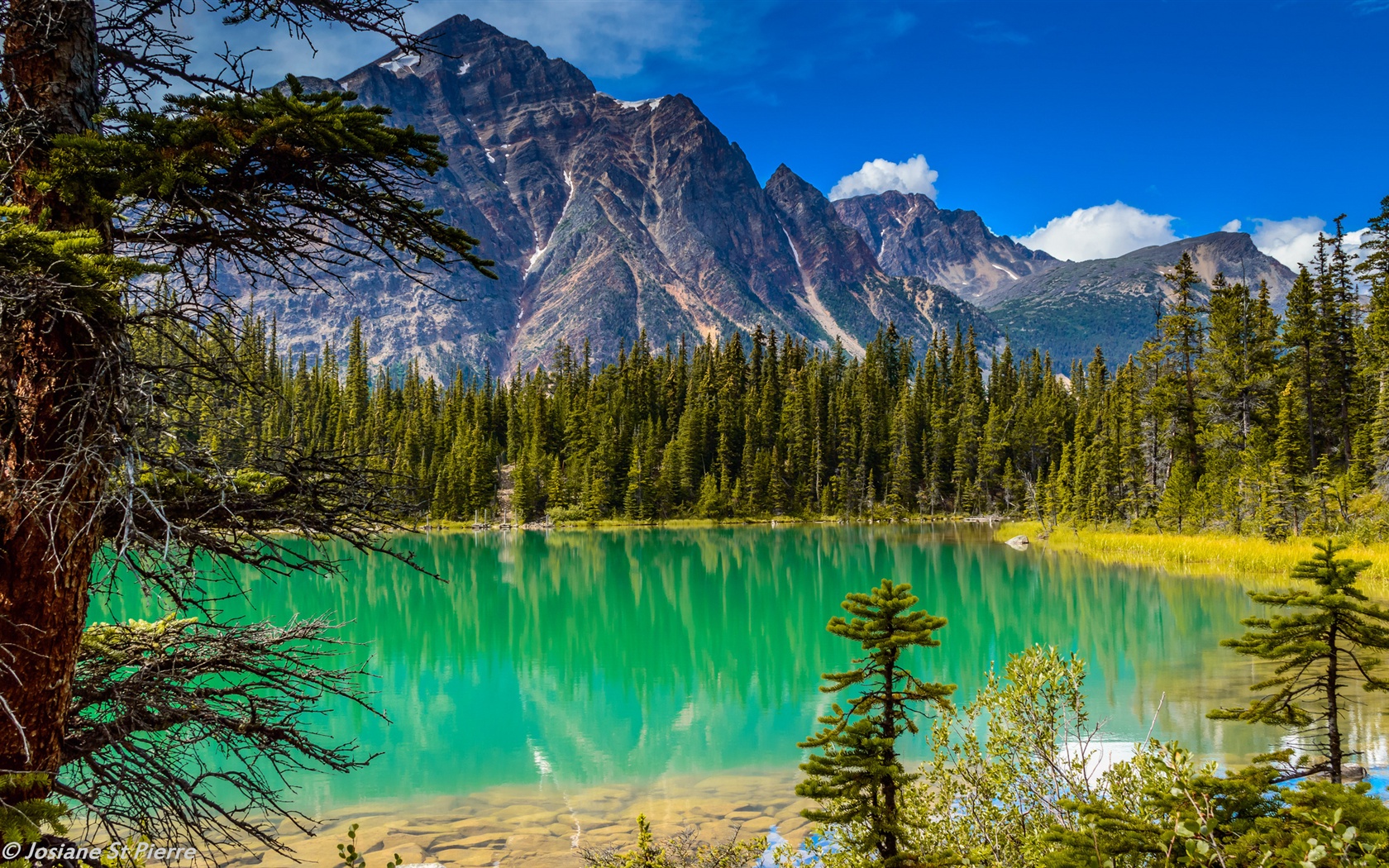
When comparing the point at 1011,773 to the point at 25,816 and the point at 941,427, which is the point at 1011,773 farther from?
the point at 941,427

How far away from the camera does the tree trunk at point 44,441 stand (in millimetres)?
3670

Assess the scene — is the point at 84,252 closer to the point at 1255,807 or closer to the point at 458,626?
the point at 1255,807

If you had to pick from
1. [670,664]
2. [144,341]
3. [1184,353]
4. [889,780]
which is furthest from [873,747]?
[1184,353]

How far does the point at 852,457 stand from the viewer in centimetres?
9694

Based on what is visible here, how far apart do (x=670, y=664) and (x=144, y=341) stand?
870 inches

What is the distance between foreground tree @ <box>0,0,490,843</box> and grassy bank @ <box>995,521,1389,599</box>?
92.1 feet

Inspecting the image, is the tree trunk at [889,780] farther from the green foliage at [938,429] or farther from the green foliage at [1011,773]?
the green foliage at [938,429]

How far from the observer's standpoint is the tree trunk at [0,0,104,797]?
12.0 ft

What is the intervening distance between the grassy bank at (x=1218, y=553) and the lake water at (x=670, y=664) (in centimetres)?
199

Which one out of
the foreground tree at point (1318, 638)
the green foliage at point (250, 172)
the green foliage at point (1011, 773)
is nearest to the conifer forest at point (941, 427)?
the foreground tree at point (1318, 638)

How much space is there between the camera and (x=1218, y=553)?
36.2m

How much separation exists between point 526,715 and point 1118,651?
54.2ft

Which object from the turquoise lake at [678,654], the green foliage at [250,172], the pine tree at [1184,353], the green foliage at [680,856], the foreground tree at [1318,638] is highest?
the pine tree at [1184,353]

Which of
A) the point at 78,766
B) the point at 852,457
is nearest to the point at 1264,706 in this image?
the point at 78,766
